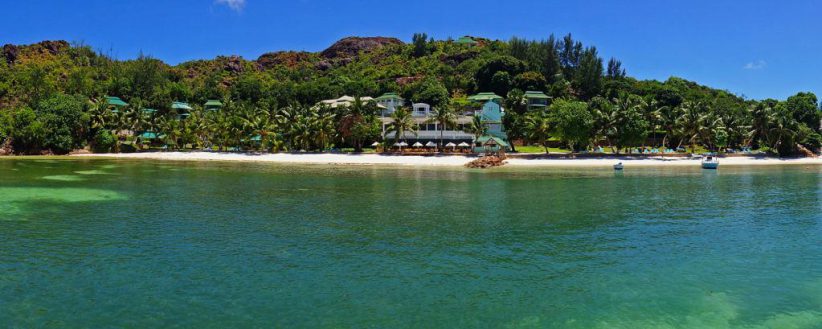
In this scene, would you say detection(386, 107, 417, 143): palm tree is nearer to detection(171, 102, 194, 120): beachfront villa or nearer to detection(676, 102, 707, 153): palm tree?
detection(676, 102, 707, 153): palm tree

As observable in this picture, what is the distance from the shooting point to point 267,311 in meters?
14.2

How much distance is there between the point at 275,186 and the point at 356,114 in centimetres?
4572

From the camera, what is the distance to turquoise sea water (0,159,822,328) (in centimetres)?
1410

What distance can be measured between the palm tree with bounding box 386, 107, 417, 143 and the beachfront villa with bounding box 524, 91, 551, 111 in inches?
1593

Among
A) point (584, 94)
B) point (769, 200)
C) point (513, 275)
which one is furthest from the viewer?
point (584, 94)

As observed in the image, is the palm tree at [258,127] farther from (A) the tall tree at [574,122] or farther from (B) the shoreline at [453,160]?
(A) the tall tree at [574,122]

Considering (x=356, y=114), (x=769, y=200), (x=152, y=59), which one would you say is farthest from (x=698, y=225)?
(x=152, y=59)

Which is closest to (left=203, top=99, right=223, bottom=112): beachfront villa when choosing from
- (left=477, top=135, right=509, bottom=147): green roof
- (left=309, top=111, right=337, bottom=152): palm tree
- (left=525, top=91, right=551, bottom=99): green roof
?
(left=309, top=111, right=337, bottom=152): palm tree

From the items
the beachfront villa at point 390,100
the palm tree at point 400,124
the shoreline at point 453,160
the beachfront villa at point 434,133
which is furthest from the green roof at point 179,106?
the palm tree at point 400,124

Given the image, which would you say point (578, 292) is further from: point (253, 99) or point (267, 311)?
point (253, 99)

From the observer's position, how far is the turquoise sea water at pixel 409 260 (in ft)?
46.3

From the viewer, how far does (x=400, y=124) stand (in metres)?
88.0

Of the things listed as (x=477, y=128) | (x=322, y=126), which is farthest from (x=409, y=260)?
(x=322, y=126)

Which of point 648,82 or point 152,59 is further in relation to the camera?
point 152,59
